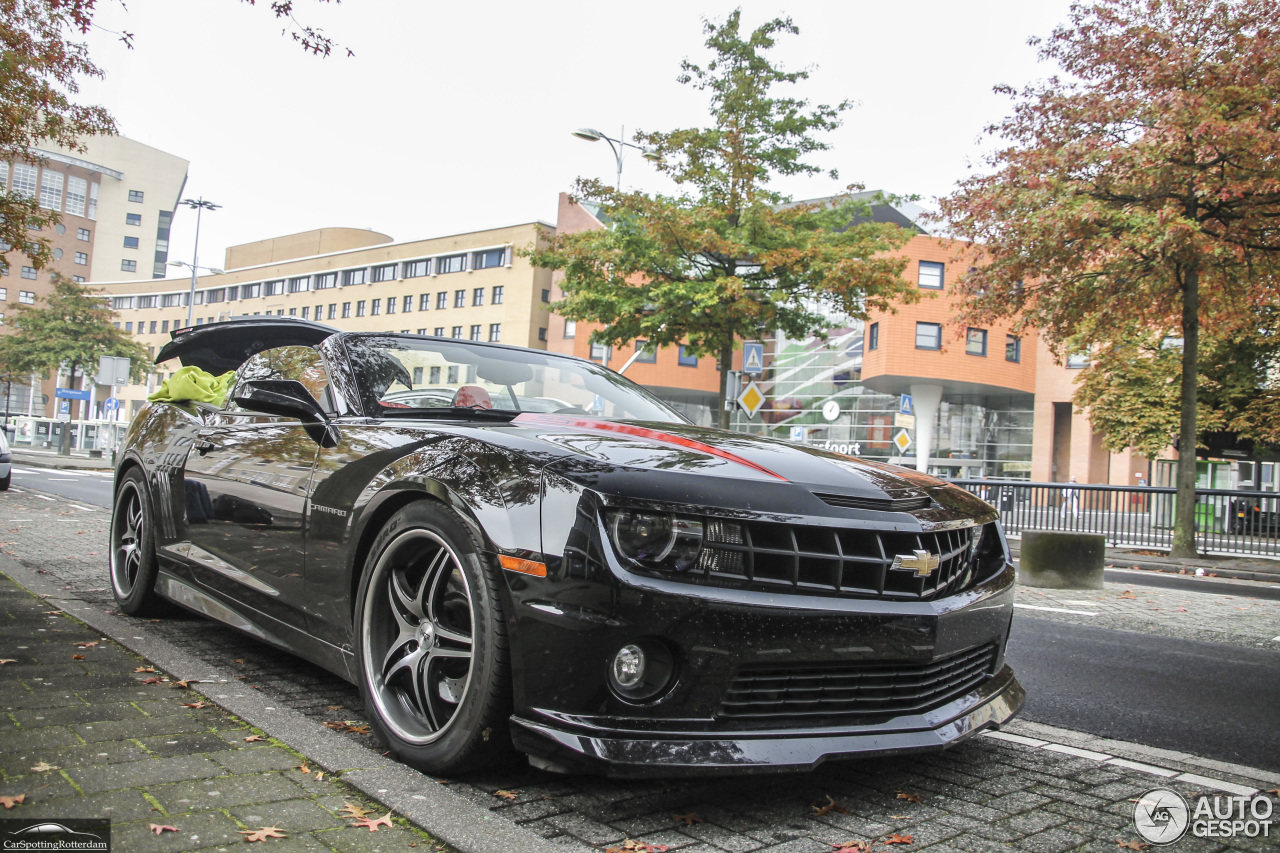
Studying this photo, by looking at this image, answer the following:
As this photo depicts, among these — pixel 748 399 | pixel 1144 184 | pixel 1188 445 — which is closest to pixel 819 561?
pixel 1144 184

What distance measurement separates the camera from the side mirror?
3.44m

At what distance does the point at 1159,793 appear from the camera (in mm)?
2914

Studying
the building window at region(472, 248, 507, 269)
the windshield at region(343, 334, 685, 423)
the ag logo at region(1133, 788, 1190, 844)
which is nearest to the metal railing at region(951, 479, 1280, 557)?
the windshield at region(343, 334, 685, 423)

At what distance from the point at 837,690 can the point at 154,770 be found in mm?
1864

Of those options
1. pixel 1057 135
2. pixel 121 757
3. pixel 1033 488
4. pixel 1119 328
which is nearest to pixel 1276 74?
pixel 1057 135

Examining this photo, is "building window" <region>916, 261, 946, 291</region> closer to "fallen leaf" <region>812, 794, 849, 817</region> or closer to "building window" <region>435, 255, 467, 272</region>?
"building window" <region>435, 255, 467, 272</region>

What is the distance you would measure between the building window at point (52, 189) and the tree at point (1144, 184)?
110 meters

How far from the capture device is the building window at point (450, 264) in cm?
7056

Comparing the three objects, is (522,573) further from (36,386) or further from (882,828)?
(36,386)

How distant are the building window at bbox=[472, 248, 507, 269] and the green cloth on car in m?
63.9

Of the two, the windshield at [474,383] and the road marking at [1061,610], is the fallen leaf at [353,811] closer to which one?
the windshield at [474,383]

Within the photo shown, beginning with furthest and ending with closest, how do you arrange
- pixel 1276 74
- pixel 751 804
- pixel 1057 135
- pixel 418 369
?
pixel 1057 135, pixel 1276 74, pixel 418 369, pixel 751 804

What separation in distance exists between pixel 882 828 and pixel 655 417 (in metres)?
1.95

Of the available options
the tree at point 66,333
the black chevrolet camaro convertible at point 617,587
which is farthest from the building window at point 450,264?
the black chevrolet camaro convertible at point 617,587
